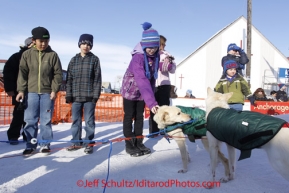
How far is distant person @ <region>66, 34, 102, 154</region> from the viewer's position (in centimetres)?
348

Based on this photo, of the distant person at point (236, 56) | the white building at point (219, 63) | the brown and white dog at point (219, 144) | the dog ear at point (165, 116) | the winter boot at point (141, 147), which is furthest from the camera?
the white building at point (219, 63)

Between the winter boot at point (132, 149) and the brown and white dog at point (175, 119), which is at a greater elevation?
the brown and white dog at point (175, 119)

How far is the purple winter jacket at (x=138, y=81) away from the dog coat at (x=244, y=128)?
35.2 inches

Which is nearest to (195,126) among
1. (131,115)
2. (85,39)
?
(131,115)

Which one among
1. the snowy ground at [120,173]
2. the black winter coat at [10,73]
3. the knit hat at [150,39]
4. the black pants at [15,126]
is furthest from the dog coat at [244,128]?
the black pants at [15,126]

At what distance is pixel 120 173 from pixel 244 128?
1.48 meters

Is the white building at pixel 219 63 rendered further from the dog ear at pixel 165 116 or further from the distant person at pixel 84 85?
the dog ear at pixel 165 116

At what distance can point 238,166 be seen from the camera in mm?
2947

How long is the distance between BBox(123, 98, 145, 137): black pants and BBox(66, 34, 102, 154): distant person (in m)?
0.52

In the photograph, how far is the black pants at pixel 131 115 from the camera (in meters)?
3.36

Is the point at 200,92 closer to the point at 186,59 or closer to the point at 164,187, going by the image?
the point at 186,59

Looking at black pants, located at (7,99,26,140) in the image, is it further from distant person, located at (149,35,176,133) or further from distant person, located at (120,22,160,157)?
distant person, located at (149,35,176,133)

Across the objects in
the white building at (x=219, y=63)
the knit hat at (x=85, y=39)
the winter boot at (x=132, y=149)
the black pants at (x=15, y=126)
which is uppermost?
the white building at (x=219, y=63)

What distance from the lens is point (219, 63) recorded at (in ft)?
63.4
